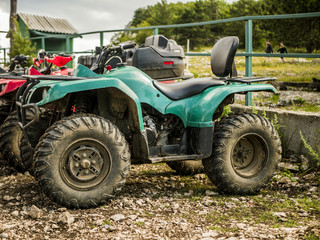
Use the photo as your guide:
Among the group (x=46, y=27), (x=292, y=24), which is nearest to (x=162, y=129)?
(x=292, y=24)

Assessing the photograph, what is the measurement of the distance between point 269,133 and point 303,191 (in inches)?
26.4

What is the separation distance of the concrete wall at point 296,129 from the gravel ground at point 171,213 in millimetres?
559

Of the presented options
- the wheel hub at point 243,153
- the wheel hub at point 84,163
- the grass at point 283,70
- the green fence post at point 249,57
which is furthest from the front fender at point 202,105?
the grass at point 283,70

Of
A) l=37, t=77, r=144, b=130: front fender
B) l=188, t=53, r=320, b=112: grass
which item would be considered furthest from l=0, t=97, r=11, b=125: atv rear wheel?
l=188, t=53, r=320, b=112: grass

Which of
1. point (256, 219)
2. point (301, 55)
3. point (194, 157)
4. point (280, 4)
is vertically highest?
point (280, 4)

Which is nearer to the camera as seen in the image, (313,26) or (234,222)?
(234,222)

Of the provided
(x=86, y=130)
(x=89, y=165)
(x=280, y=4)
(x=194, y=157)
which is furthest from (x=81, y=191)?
(x=280, y=4)

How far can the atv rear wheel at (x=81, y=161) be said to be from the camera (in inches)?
138

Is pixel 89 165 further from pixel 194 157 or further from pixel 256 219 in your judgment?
pixel 256 219

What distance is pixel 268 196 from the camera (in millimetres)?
4238

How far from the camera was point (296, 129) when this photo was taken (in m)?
5.34

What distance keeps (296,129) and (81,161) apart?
2.83 metres

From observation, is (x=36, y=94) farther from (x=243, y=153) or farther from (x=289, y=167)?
(x=289, y=167)

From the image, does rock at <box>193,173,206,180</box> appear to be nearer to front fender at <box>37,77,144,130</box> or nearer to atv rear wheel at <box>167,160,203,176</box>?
atv rear wheel at <box>167,160,203,176</box>
